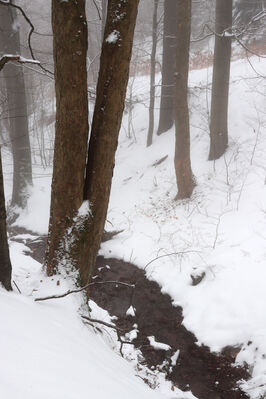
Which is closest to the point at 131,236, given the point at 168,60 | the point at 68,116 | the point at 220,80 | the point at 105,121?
the point at 220,80

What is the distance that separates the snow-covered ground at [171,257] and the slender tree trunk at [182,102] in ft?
1.58

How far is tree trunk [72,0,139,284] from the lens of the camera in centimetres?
254

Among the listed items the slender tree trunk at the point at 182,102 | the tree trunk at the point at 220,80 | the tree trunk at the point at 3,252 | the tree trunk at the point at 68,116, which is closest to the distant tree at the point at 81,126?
the tree trunk at the point at 68,116

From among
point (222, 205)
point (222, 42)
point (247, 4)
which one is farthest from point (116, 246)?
point (247, 4)

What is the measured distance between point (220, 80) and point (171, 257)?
16.4ft

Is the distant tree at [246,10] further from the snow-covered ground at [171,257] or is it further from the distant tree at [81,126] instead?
the distant tree at [81,126]

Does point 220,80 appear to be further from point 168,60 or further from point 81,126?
point 81,126

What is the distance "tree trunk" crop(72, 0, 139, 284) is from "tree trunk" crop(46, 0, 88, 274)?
119 millimetres

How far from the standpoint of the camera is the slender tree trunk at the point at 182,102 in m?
6.74

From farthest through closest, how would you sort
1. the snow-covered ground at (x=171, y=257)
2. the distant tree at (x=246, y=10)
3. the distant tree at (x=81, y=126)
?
the distant tree at (x=246, y=10) < the distant tree at (x=81, y=126) < the snow-covered ground at (x=171, y=257)

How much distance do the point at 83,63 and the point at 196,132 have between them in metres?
8.26

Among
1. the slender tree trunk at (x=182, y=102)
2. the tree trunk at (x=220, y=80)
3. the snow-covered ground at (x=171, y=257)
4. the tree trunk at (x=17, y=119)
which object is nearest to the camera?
the snow-covered ground at (x=171, y=257)

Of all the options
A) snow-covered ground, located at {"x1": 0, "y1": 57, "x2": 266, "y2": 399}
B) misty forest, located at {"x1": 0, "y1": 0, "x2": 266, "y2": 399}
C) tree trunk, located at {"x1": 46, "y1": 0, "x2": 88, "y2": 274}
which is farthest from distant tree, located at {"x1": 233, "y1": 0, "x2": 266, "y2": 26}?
tree trunk, located at {"x1": 46, "y1": 0, "x2": 88, "y2": 274}

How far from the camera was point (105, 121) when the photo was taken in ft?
8.89
